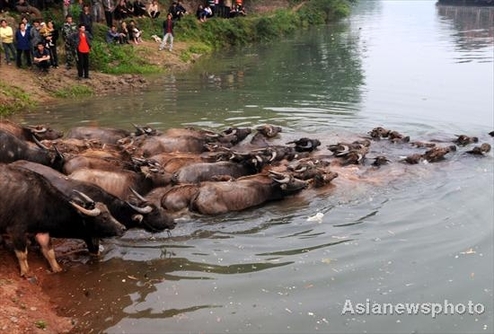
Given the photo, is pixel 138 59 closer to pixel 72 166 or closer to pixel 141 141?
pixel 141 141

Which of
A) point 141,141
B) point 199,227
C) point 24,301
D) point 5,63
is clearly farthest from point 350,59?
point 24,301

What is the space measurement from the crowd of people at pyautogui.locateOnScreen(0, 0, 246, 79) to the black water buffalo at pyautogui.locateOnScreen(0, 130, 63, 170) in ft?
37.0

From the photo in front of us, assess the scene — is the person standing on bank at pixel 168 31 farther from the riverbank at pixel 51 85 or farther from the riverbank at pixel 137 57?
the riverbank at pixel 51 85

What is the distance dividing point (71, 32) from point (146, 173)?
13166mm

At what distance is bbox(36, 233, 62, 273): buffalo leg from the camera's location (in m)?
7.30

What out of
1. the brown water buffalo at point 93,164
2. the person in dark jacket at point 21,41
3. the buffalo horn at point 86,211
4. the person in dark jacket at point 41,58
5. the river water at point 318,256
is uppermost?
the person in dark jacket at point 21,41

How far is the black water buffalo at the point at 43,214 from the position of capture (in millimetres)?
7031

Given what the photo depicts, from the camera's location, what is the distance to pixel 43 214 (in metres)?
7.26

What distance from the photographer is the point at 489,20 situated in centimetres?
5419

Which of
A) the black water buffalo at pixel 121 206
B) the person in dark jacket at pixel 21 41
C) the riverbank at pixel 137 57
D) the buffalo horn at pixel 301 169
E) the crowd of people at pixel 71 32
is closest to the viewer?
the black water buffalo at pixel 121 206

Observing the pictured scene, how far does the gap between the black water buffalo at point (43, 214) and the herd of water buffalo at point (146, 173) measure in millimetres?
13

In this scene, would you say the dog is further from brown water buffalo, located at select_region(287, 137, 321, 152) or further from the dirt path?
brown water buffalo, located at select_region(287, 137, 321, 152)

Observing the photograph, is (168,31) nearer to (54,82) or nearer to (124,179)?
(54,82)

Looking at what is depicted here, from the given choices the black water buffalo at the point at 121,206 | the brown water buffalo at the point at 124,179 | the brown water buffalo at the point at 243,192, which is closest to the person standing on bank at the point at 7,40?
the brown water buffalo at the point at 124,179
